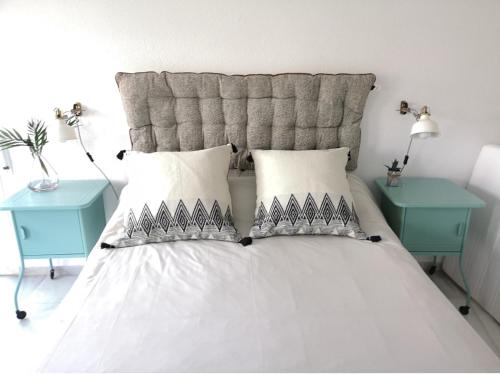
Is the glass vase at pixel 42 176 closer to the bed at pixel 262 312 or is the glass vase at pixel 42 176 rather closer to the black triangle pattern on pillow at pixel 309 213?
the bed at pixel 262 312

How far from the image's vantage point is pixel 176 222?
5.25 ft

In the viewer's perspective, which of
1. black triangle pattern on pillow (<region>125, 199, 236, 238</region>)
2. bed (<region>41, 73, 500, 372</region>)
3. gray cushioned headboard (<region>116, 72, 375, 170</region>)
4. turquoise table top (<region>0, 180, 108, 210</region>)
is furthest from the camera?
gray cushioned headboard (<region>116, 72, 375, 170</region>)

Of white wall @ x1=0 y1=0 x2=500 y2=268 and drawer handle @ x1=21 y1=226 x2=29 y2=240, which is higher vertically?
white wall @ x1=0 y1=0 x2=500 y2=268

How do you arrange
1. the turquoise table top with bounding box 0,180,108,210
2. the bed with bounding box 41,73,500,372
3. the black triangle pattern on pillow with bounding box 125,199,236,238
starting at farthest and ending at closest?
1. the turquoise table top with bounding box 0,180,108,210
2. the black triangle pattern on pillow with bounding box 125,199,236,238
3. the bed with bounding box 41,73,500,372

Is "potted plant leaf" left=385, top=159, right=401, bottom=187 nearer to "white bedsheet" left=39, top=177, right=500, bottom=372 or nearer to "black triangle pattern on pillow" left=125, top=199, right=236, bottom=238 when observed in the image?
"white bedsheet" left=39, top=177, right=500, bottom=372

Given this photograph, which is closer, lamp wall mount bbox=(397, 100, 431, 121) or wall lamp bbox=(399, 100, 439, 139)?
wall lamp bbox=(399, 100, 439, 139)

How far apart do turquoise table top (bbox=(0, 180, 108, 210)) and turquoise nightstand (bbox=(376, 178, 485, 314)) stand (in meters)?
1.65

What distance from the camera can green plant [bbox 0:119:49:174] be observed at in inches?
75.4

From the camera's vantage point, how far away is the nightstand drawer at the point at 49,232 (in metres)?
1.84

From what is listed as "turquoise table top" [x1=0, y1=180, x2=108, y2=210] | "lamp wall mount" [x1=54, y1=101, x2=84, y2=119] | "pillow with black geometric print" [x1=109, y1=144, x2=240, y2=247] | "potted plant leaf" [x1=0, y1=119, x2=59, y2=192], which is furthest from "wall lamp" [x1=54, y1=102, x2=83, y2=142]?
"pillow with black geometric print" [x1=109, y1=144, x2=240, y2=247]

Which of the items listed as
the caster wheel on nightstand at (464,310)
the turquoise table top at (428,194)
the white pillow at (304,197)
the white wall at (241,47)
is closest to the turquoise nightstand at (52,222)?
the white wall at (241,47)

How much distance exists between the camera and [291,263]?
142 cm

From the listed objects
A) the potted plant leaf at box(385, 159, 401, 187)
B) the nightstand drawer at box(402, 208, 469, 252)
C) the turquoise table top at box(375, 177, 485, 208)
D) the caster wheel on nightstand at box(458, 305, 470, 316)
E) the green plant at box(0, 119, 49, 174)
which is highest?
the green plant at box(0, 119, 49, 174)

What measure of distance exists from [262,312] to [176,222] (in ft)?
2.09
